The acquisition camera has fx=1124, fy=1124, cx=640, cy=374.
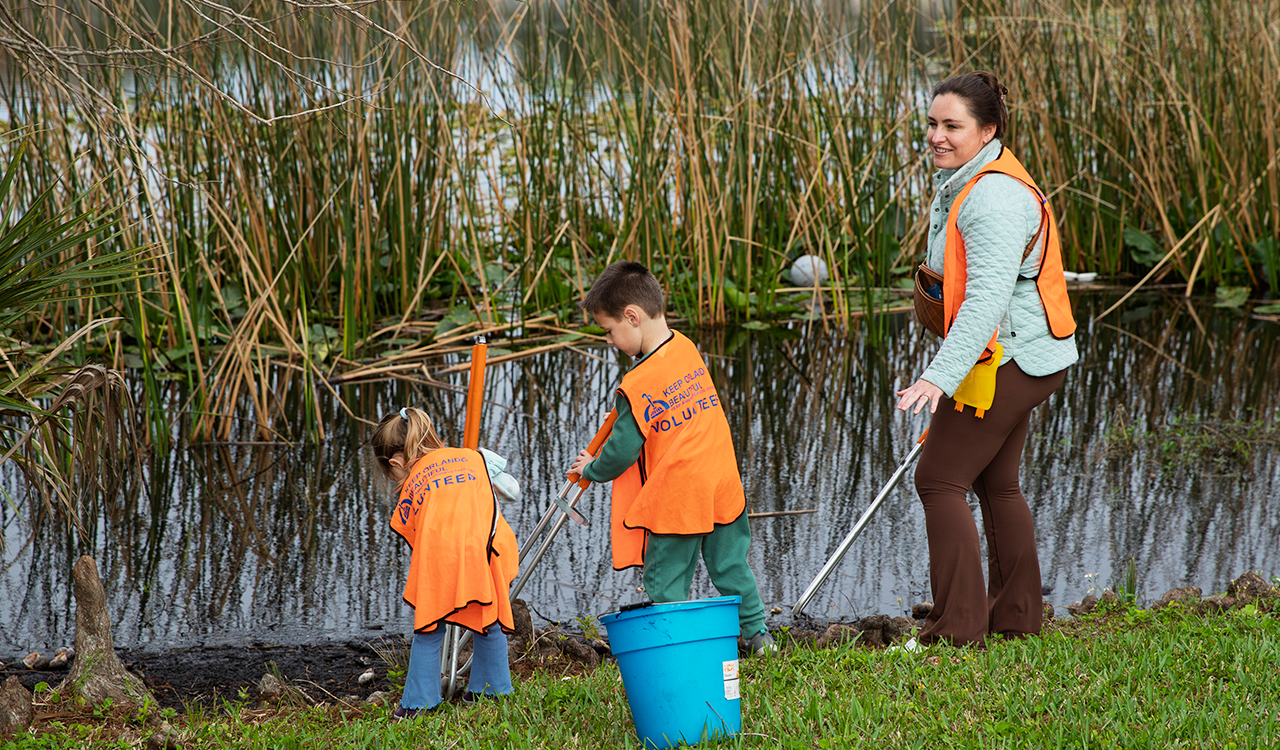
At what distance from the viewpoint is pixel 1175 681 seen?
2586mm

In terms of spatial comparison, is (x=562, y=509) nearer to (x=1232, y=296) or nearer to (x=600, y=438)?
(x=600, y=438)

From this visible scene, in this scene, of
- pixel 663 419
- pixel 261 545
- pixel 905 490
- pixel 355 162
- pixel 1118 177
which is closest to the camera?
pixel 663 419

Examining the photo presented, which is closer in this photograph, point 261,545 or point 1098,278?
point 261,545

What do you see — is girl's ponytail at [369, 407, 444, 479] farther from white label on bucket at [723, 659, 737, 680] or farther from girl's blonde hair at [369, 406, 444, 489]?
white label on bucket at [723, 659, 737, 680]

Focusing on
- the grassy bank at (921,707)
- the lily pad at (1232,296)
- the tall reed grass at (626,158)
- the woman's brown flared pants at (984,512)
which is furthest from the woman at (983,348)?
the lily pad at (1232,296)

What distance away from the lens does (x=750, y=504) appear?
4504 mm

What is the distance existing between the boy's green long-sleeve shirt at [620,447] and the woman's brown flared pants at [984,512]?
74 centimetres

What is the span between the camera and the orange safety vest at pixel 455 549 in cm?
275

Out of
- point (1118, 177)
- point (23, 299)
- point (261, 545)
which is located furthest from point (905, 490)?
point (1118, 177)

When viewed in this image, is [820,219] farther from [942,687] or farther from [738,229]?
[942,687]

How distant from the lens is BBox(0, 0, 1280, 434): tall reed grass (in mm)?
5723

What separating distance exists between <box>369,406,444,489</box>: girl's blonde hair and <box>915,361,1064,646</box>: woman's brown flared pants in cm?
128

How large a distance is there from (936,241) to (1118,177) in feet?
20.2

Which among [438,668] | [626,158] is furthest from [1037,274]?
[626,158]
